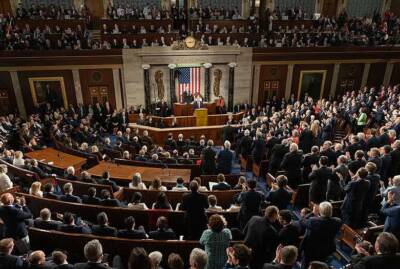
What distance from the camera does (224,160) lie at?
26.8 feet

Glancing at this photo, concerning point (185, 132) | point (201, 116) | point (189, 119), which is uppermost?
point (201, 116)

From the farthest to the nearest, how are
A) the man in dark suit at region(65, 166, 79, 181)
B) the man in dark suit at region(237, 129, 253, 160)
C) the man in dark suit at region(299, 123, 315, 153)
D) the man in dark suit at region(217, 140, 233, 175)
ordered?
the man in dark suit at region(237, 129, 253, 160) < the man in dark suit at region(299, 123, 315, 153) < the man in dark suit at region(217, 140, 233, 175) < the man in dark suit at region(65, 166, 79, 181)

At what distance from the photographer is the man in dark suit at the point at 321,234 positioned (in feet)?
12.2

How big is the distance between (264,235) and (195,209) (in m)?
1.32

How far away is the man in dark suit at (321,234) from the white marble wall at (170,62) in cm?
1306

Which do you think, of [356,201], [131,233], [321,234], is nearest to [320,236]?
[321,234]

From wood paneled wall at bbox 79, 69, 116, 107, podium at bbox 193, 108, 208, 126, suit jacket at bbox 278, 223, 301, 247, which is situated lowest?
podium at bbox 193, 108, 208, 126

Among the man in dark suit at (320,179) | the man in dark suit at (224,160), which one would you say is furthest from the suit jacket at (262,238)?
the man in dark suit at (224,160)

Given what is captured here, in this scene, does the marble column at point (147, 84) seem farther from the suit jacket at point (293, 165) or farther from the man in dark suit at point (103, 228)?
the man in dark suit at point (103, 228)

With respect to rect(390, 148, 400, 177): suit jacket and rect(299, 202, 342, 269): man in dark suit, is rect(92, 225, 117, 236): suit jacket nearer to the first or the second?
rect(299, 202, 342, 269): man in dark suit

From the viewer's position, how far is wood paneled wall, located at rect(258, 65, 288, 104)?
17.3 m

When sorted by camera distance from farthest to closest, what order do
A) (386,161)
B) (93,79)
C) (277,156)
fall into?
(93,79) < (277,156) < (386,161)

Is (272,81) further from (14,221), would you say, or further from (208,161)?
(14,221)

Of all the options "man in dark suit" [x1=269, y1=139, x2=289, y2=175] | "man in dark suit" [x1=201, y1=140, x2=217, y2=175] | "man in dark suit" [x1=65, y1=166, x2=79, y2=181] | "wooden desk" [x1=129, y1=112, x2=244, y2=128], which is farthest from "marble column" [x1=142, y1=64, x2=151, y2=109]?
"man in dark suit" [x1=269, y1=139, x2=289, y2=175]
